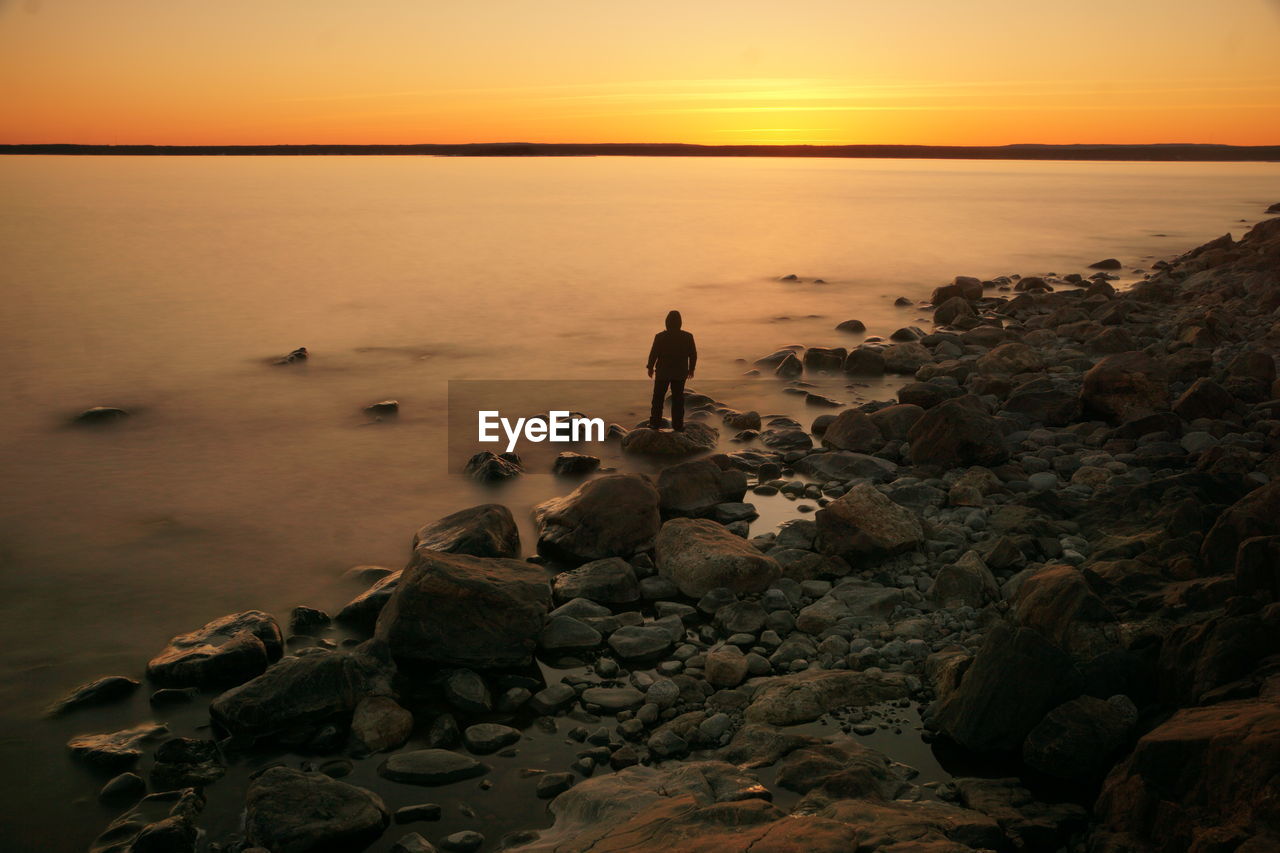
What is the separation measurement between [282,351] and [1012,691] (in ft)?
81.4

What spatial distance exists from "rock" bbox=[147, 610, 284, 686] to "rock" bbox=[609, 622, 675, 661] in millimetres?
3500

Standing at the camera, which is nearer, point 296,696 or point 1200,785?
point 1200,785

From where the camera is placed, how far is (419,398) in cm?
2214

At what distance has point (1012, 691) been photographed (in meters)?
7.92

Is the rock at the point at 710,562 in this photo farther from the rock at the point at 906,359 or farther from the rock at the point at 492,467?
the rock at the point at 906,359

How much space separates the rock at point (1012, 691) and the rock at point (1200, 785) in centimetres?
104

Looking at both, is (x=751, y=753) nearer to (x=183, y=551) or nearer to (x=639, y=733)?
(x=639, y=733)

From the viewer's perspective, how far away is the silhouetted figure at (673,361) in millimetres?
17078

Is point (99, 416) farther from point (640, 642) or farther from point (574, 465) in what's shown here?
point (640, 642)

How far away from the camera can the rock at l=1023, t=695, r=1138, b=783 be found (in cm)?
752

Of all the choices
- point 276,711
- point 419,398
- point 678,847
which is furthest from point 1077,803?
point 419,398

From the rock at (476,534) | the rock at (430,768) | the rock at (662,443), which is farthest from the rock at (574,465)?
the rock at (430,768)

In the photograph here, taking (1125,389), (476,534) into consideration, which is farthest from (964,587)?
(1125,389)

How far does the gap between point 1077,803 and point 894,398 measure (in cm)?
1446
